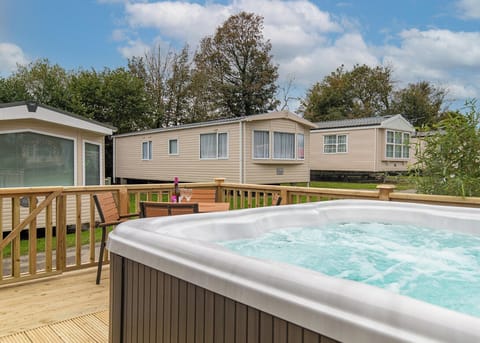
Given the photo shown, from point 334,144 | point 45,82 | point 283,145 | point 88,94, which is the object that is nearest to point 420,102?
point 334,144

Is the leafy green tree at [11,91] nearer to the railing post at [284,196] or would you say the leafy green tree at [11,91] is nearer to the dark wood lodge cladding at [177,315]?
the railing post at [284,196]

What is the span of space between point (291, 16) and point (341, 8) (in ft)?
9.66

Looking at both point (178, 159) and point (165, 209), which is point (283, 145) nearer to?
point (178, 159)

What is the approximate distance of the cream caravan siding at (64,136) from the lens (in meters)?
6.21

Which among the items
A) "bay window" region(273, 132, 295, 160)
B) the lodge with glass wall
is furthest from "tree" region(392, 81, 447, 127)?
the lodge with glass wall

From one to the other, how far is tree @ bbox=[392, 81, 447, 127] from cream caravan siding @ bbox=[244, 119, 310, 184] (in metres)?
15.3

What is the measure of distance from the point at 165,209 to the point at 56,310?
3.47ft

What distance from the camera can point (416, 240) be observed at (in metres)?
2.96

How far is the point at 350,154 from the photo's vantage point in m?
16.3

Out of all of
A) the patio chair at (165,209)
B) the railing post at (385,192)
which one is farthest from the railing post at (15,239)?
the railing post at (385,192)

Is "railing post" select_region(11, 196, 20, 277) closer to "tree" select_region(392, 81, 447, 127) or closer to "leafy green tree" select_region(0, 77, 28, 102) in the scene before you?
"leafy green tree" select_region(0, 77, 28, 102)

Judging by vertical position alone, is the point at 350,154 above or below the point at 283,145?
below

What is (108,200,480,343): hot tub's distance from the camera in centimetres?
90

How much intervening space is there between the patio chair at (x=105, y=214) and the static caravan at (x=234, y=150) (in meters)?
8.26
